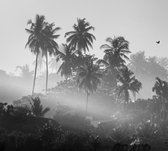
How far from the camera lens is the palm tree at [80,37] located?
57.9 m

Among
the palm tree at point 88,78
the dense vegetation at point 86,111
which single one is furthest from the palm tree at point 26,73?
the palm tree at point 88,78

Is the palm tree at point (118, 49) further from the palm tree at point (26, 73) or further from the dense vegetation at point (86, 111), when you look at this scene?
the palm tree at point (26, 73)

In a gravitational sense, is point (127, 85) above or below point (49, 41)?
below

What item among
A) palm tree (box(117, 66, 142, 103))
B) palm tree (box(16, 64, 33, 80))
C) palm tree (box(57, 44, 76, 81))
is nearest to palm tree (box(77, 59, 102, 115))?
palm tree (box(117, 66, 142, 103))

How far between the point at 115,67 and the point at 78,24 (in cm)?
1169

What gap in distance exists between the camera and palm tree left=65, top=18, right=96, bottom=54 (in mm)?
57938

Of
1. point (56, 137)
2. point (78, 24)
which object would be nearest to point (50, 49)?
point (78, 24)

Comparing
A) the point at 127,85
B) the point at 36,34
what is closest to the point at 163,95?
the point at 127,85

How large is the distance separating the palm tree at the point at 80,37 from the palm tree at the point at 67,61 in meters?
1.56

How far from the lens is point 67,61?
56.1 metres

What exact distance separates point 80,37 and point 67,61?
5.85 metres

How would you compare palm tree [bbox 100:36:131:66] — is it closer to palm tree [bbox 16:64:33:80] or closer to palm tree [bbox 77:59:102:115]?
palm tree [bbox 77:59:102:115]

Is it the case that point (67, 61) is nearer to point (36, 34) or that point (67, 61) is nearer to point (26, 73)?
point (36, 34)

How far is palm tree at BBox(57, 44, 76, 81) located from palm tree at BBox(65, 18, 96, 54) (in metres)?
1.56
